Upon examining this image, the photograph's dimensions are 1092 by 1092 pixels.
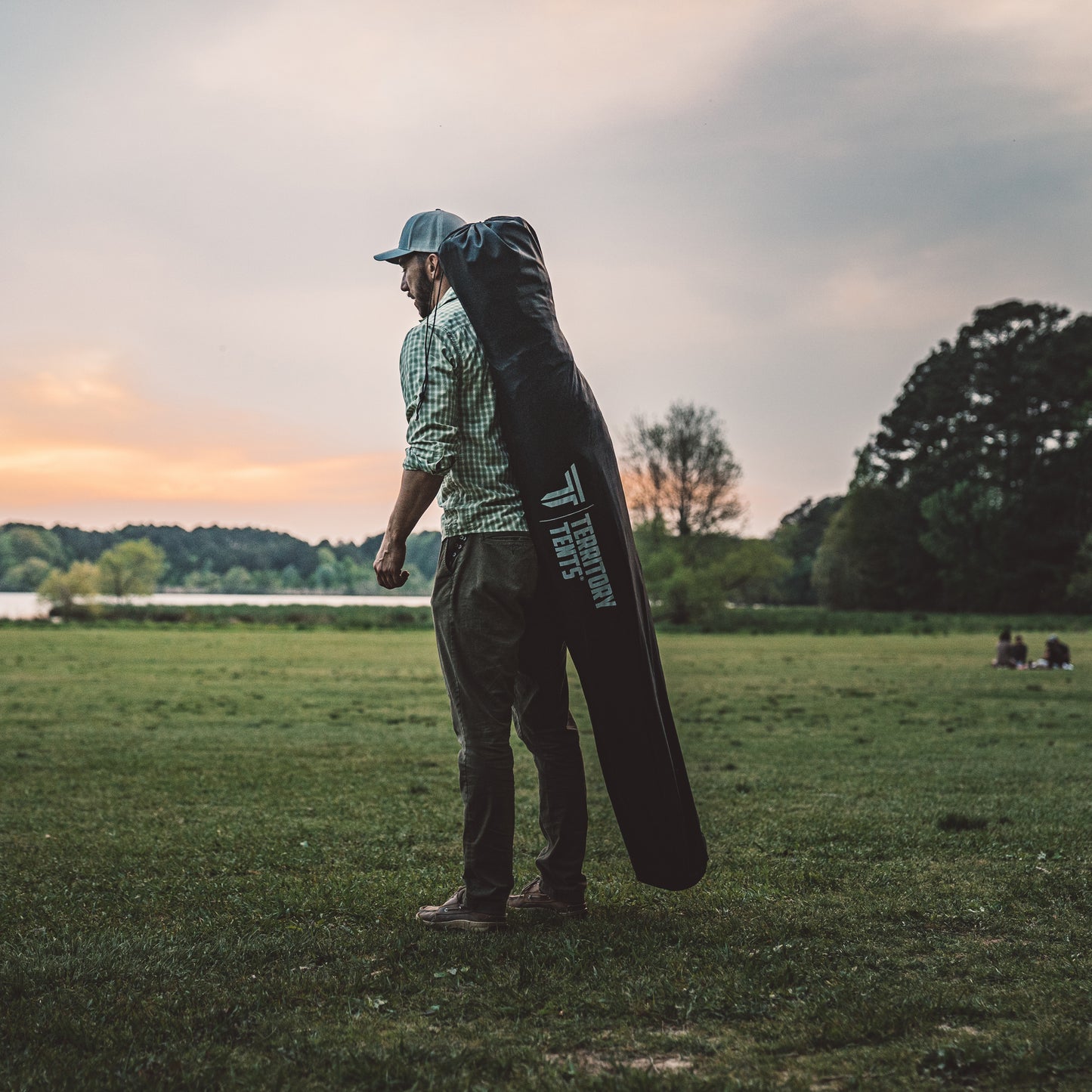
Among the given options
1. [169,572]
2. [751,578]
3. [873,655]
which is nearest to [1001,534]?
[751,578]

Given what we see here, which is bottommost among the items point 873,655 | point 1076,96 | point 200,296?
point 873,655

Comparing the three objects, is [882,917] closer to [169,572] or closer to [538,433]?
[538,433]

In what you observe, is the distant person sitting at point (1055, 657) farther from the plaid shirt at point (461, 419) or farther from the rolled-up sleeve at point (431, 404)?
the rolled-up sleeve at point (431, 404)

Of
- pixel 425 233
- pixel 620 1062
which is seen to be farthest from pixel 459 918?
pixel 425 233

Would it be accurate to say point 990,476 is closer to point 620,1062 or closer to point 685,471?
point 685,471

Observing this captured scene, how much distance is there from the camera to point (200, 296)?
14.7 meters

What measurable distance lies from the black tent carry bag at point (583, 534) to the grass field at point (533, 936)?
0.39 meters

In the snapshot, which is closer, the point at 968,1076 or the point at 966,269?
the point at 968,1076

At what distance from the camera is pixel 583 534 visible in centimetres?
371

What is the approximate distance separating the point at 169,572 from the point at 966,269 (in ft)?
300

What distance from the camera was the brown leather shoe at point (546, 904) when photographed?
3.79m

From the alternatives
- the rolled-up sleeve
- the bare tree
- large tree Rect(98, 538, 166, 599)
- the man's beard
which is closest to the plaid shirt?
the rolled-up sleeve

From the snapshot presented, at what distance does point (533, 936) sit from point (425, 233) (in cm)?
268

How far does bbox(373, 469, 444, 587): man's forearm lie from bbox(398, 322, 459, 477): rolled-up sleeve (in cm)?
4
